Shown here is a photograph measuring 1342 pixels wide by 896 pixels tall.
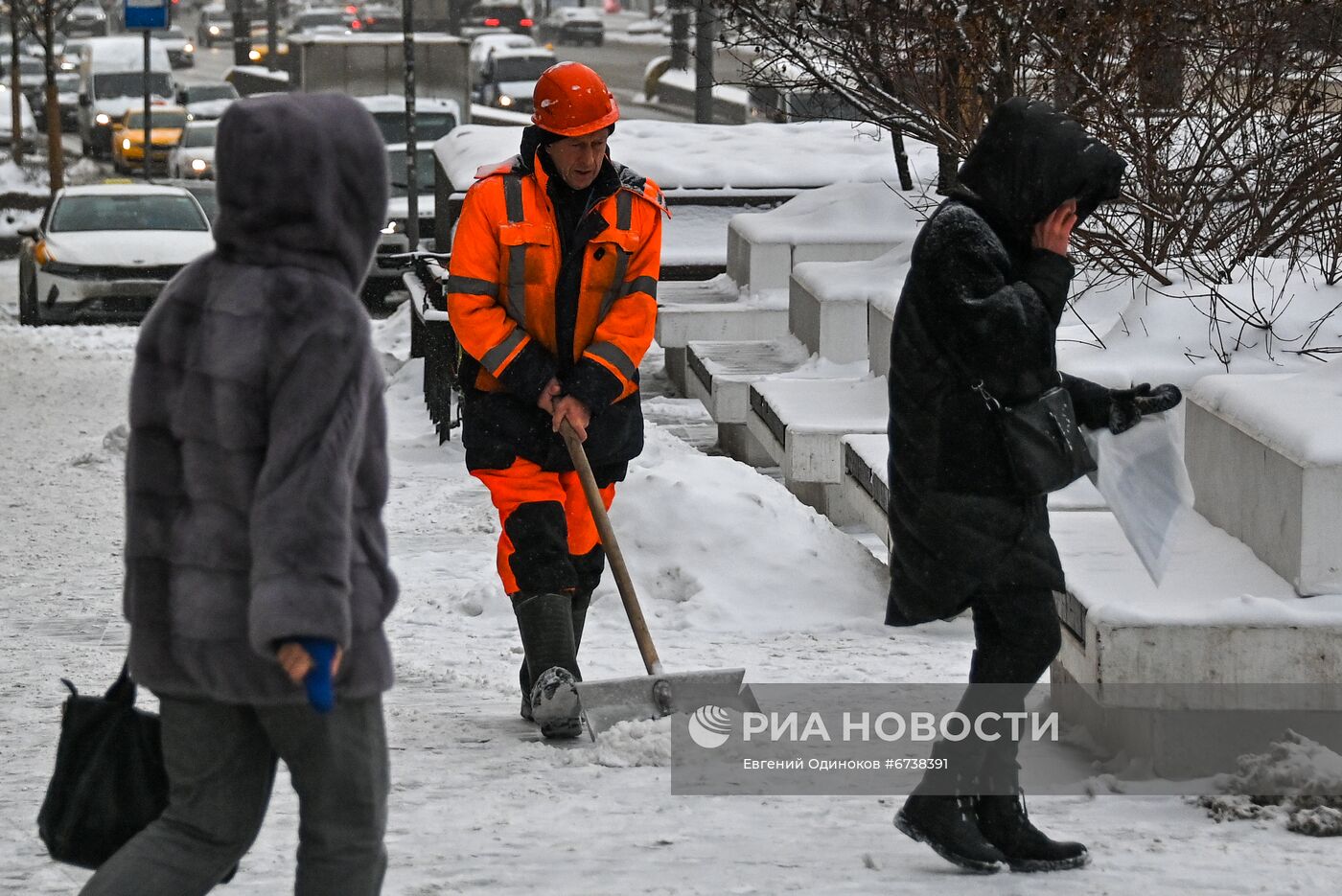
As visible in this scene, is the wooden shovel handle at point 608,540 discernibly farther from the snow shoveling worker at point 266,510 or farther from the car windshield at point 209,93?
the car windshield at point 209,93

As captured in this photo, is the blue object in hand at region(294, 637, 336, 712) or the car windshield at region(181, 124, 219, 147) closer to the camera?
the blue object in hand at region(294, 637, 336, 712)

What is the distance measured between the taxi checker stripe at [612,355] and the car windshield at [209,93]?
36.2 m

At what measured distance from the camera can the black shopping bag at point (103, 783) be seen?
3.21m

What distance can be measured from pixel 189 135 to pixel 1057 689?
26.1 m

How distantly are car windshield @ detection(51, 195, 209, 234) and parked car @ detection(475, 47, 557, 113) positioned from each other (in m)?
23.4

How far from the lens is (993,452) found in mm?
3926

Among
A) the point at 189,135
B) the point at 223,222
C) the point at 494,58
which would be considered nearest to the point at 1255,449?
the point at 223,222

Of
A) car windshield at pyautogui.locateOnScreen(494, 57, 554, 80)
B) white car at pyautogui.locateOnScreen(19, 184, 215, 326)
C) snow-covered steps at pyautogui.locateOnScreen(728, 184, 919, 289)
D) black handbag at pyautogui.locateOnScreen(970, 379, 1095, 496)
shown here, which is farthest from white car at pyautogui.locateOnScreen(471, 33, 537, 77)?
black handbag at pyautogui.locateOnScreen(970, 379, 1095, 496)

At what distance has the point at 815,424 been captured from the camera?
7.82 metres

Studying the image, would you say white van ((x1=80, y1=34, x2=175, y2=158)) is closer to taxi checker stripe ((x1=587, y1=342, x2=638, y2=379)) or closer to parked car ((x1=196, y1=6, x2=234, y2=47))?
parked car ((x1=196, y1=6, x2=234, y2=47))

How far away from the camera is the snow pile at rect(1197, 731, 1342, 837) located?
14.0 feet

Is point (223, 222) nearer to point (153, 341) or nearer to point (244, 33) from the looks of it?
point (153, 341)

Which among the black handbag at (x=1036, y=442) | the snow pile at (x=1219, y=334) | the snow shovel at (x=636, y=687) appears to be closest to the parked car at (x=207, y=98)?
the snow pile at (x=1219, y=334)

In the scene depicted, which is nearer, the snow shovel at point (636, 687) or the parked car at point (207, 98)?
the snow shovel at point (636, 687)
